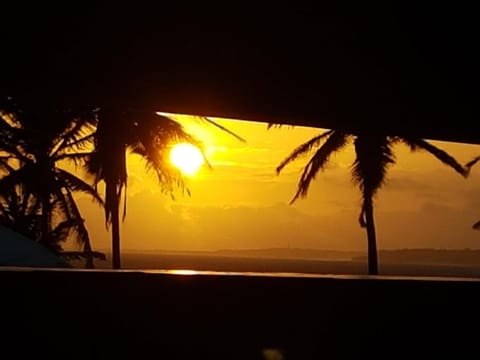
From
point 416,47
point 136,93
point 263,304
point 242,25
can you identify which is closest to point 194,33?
point 242,25

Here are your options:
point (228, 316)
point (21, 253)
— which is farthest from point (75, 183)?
point (228, 316)

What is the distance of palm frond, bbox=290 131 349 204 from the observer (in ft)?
60.3

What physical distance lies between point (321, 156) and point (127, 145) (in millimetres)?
4792

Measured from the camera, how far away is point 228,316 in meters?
2.36

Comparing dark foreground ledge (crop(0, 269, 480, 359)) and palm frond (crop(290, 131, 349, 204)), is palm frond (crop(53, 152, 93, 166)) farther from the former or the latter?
dark foreground ledge (crop(0, 269, 480, 359))

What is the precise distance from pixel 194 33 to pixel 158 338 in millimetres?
1077

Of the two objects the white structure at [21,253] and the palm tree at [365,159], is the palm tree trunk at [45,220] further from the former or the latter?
the white structure at [21,253]

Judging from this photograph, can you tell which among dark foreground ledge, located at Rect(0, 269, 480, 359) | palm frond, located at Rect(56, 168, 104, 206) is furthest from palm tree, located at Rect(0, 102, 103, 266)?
dark foreground ledge, located at Rect(0, 269, 480, 359)

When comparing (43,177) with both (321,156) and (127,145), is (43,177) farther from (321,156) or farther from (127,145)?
(321,156)

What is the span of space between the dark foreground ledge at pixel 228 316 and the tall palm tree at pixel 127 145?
12.3 metres

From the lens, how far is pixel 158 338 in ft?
7.49

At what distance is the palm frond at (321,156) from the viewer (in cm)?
1838

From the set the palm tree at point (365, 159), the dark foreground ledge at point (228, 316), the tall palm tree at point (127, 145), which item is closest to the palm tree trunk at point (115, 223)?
the tall palm tree at point (127, 145)

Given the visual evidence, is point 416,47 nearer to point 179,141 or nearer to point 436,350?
point 436,350
